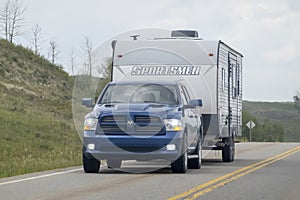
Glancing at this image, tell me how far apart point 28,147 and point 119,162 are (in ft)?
46.7

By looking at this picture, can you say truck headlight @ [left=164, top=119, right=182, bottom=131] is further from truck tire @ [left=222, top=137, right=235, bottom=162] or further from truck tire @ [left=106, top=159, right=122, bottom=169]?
truck tire @ [left=222, top=137, right=235, bottom=162]

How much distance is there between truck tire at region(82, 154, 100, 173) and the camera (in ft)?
55.7

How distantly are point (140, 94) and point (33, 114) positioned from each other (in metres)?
27.0

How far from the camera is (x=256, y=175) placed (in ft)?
55.7

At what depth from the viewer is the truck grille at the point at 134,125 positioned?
1614 cm

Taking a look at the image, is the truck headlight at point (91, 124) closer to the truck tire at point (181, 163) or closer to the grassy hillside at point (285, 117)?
the truck tire at point (181, 163)

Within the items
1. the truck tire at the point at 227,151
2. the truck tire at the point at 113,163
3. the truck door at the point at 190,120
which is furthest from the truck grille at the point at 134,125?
the truck tire at the point at 227,151

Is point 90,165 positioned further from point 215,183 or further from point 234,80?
point 234,80

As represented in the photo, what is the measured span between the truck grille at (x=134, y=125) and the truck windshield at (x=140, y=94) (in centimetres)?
105

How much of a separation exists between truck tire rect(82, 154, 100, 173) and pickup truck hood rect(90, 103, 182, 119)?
1.14m

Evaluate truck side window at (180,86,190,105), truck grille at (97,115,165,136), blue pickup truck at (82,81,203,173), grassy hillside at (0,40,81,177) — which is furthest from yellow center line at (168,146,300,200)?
grassy hillside at (0,40,81,177)

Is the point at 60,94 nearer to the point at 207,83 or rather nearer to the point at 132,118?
the point at 207,83

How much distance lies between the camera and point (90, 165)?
17031mm

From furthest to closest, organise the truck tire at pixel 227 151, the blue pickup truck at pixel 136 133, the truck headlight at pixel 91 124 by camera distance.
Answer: the truck tire at pixel 227 151, the truck headlight at pixel 91 124, the blue pickup truck at pixel 136 133
